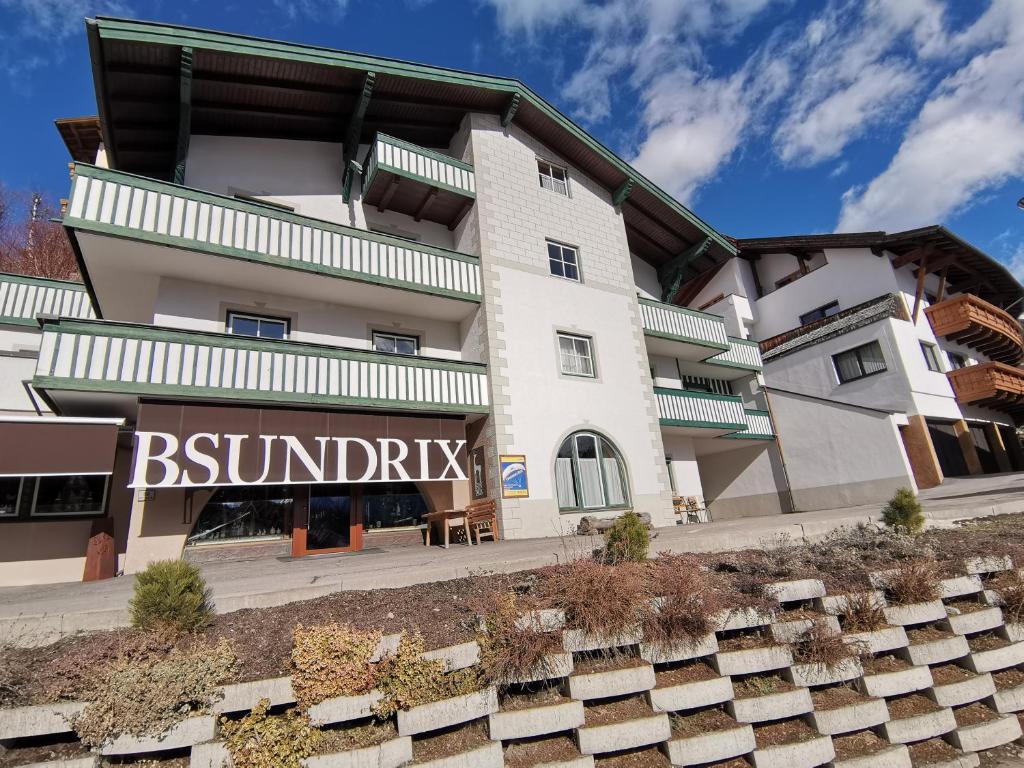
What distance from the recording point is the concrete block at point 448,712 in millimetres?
3979

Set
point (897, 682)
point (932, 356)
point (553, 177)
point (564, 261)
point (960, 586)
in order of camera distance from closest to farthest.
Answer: point (897, 682) < point (960, 586) < point (564, 261) < point (553, 177) < point (932, 356)

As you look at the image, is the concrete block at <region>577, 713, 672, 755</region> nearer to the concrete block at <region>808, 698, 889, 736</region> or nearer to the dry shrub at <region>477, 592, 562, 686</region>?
the dry shrub at <region>477, 592, 562, 686</region>

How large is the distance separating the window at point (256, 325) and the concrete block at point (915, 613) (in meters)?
12.2

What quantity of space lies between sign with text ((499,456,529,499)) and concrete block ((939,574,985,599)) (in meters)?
8.29

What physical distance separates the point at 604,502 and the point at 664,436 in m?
5.53

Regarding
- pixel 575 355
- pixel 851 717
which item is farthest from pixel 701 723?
pixel 575 355

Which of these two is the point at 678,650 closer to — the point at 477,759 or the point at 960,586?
the point at 477,759

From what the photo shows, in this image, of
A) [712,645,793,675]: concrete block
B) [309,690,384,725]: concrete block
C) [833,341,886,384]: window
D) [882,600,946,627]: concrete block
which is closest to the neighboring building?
[833,341,886,384]: window

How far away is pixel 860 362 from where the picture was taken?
21172mm

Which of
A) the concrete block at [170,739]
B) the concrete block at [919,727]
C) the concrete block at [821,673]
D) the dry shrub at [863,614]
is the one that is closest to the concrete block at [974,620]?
the dry shrub at [863,614]

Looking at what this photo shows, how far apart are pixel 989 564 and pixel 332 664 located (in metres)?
7.63

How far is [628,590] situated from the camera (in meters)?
5.16

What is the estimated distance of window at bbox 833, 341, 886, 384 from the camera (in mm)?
20578

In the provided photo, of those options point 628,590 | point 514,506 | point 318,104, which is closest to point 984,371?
point 514,506
